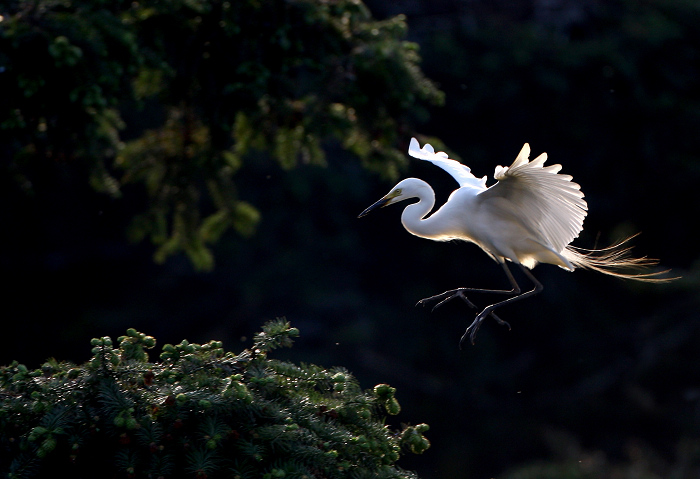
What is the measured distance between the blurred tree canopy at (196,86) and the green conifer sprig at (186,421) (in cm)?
129

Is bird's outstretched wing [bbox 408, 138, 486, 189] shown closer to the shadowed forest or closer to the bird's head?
the bird's head

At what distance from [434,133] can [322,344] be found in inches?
116

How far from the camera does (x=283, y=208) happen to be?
33.3 feet

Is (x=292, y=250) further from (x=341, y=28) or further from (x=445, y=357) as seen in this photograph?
(x=341, y=28)

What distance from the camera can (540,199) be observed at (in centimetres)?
278

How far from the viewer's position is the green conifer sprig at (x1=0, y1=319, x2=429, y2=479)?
1.59 meters

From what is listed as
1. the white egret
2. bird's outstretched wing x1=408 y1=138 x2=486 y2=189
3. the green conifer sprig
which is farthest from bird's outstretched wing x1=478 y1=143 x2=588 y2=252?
the green conifer sprig

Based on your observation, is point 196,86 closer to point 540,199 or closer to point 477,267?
point 540,199

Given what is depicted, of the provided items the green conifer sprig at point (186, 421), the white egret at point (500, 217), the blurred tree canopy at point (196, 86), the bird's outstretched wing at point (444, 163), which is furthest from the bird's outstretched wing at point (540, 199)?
the green conifer sprig at point (186, 421)

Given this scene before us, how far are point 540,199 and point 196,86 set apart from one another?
1.61 meters

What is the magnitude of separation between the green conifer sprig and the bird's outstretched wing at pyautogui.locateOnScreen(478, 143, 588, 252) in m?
1.02

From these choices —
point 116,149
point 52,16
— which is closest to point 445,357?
point 116,149

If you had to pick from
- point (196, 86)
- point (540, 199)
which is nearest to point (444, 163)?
point (540, 199)

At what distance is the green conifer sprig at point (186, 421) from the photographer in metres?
1.59
